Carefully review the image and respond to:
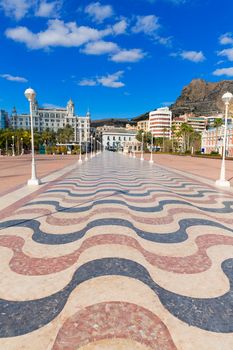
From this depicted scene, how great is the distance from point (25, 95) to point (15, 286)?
818 centimetres

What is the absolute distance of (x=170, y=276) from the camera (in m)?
2.54

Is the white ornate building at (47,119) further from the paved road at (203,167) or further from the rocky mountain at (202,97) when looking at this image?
the paved road at (203,167)

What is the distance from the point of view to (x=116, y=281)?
2420mm

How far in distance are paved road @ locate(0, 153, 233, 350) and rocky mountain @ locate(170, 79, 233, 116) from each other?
183m

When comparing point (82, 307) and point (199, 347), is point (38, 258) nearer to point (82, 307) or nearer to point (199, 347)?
point (82, 307)

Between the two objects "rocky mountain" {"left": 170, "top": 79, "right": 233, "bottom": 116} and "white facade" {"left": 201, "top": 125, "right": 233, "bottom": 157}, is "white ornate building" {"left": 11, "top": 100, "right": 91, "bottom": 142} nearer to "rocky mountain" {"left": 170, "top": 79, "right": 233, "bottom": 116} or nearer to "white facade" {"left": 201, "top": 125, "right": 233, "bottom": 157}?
"white facade" {"left": 201, "top": 125, "right": 233, "bottom": 157}

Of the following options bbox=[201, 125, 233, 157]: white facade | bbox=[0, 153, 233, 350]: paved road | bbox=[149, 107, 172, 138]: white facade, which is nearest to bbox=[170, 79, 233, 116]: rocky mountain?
bbox=[149, 107, 172, 138]: white facade

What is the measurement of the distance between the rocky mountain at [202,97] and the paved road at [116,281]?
599ft

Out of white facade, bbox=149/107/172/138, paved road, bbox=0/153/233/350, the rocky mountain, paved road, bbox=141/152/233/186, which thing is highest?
the rocky mountain

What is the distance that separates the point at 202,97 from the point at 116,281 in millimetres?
210098

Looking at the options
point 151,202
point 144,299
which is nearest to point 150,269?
point 144,299

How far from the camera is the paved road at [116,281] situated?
5.63 ft

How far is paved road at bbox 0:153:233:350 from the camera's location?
1716 millimetres

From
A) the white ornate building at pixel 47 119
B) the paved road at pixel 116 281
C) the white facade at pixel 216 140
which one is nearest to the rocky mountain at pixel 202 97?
the white ornate building at pixel 47 119
